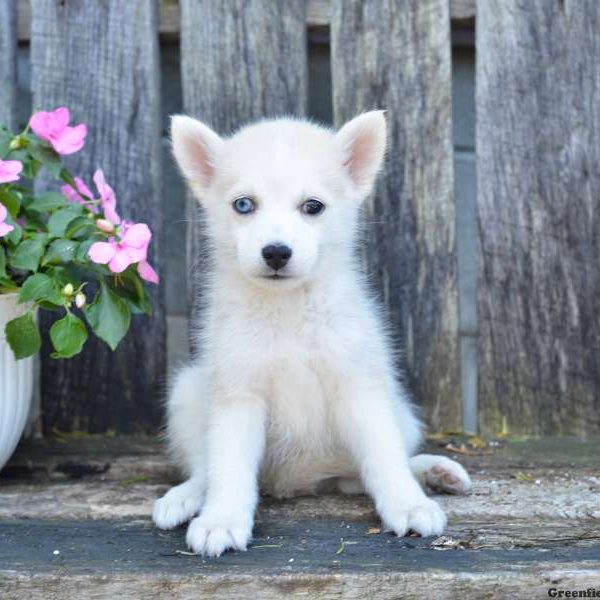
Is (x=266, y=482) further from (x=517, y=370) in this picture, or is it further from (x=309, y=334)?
(x=517, y=370)

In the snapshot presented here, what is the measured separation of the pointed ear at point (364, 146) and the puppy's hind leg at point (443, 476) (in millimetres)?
918

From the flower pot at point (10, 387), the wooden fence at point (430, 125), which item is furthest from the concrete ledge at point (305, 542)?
the wooden fence at point (430, 125)

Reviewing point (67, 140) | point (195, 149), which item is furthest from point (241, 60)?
point (67, 140)

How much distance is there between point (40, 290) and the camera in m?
2.95

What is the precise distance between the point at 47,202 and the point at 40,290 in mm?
451

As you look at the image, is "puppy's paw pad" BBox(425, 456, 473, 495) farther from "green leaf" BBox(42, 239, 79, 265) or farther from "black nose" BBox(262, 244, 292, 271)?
"green leaf" BBox(42, 239, 79, 265)

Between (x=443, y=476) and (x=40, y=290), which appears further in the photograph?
(x=443, y=476)

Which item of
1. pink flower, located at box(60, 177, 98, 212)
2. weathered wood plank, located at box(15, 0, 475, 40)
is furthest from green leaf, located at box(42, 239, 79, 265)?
weathered wood plank, located at box(15, 0, 475, 40)

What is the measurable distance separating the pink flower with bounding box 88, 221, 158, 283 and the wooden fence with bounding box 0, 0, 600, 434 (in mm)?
716

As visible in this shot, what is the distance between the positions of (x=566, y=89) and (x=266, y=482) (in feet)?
6.09

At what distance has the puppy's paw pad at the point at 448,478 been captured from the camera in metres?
3.05

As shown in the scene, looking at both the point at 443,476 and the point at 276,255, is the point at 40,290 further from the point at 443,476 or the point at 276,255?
the point at 443,476

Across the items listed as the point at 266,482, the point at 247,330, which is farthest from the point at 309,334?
the point at 266,482

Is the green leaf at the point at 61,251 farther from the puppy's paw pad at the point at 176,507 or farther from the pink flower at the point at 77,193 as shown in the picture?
the puppy's paw pad at the point at 176,507
